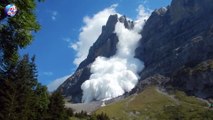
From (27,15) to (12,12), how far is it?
5.86 ft

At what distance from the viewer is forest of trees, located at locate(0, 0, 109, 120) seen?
15.3 meters

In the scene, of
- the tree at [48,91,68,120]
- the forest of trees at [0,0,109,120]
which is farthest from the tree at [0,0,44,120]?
the tree at [48,91,68,120]

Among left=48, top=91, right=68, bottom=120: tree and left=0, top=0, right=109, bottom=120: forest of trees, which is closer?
left=0, top=0, right=109, bottom=120: forest of trees

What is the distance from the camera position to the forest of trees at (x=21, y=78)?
15281mm

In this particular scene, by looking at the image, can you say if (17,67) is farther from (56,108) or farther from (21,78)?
(56,108)

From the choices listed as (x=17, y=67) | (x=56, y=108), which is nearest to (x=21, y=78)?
(x=17, y=67)

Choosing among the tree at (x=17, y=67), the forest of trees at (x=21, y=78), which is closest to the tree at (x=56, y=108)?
the forest of trees at (x=21, y=78)

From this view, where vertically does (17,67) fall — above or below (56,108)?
above

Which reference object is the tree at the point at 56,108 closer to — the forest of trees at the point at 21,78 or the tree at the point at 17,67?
the forest of trees at the point at 21,78

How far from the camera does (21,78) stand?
61688 mm

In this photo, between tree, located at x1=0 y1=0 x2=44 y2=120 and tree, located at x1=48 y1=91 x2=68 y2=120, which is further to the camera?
tree, located at x1=48 y1=91 x2=68 y2=120

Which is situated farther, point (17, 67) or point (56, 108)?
point (56, 108)

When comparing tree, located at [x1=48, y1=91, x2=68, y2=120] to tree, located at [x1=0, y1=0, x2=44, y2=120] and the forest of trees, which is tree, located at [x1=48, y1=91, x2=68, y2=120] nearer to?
the forest of trees

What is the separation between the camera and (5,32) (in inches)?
602
